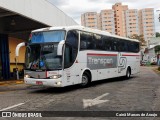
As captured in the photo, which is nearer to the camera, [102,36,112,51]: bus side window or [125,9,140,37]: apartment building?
[102,36,112,51]: bus side window

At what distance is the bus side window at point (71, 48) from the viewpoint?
14.5 metres

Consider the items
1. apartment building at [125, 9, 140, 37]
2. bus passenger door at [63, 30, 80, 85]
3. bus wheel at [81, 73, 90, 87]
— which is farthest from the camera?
apartment building at [125, 9, 140, 37]

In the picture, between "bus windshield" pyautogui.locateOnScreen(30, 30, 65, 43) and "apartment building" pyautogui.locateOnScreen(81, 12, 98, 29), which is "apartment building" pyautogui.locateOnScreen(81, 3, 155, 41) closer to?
"apartment building" pyautogui.locateOnScreen(81, 12, 98, 29)

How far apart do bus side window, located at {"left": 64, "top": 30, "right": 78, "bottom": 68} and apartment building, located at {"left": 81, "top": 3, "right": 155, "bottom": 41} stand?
323 feet

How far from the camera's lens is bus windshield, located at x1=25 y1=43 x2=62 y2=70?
14.1m

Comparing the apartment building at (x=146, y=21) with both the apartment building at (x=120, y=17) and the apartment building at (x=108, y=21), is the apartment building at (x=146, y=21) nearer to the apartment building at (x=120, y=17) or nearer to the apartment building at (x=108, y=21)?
the apartment building at (x=120, y=17)

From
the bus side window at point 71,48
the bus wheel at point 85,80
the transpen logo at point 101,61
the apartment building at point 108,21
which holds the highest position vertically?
the apartment building at point 108,21

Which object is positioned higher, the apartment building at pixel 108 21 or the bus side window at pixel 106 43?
the apartment building at pixel 108 21

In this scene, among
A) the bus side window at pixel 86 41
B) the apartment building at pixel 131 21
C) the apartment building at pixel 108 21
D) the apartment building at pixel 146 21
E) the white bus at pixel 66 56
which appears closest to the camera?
the white bus at pixel 66 56

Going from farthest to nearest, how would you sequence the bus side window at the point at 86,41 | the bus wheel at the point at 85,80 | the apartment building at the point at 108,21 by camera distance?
the apartment building at the point at 108,21 → the bus wheel at the point at 85,80 → the bus side window at the point at 86,41

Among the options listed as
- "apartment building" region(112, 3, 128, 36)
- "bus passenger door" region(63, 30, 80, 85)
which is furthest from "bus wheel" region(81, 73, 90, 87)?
"apartment building" region(112, 3, 128, 36)

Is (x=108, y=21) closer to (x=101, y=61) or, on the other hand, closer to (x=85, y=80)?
(x=101, y=61)

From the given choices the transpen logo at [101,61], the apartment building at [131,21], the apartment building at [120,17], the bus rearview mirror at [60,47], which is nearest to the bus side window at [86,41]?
the transpen logo at [101,61]

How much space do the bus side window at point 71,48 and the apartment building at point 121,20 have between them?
98.3 meters
